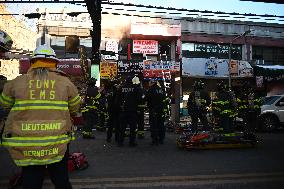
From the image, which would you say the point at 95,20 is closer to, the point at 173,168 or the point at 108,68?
the point at 173,168

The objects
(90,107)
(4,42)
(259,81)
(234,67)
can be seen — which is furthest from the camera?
(234,67)

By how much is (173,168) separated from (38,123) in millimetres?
3674

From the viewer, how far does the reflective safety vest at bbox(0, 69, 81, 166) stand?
3.05 metres

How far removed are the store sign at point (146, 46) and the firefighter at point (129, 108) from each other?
16.6 meters

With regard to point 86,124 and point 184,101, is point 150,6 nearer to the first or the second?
point 86,124

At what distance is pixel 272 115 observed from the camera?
1423 cm

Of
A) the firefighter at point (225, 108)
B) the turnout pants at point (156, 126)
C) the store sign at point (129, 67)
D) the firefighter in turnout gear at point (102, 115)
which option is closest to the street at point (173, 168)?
the turnout pants at point (156, 126)

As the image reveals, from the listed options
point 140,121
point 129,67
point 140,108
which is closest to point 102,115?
point 140,121

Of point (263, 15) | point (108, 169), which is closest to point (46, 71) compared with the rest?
point (108, 169)

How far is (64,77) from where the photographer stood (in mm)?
3344

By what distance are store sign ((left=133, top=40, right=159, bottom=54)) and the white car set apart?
12878 mm

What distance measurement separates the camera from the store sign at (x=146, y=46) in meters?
25.7

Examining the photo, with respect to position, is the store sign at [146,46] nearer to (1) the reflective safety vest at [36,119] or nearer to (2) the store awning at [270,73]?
(2) the store awning at [270,73]

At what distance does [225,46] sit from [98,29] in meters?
17.4
